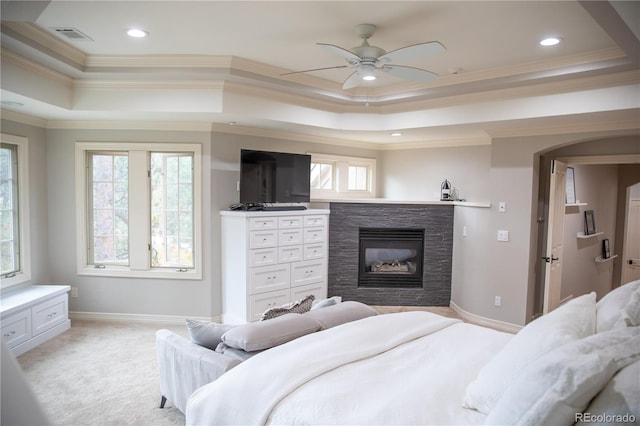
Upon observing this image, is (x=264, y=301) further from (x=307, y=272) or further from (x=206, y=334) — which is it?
(x=206, y=334)

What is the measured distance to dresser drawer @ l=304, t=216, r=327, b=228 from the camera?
5.04 meters

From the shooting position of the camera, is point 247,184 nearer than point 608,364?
No

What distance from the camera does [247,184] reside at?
468 cm

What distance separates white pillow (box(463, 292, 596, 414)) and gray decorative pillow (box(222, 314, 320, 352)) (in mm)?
1002

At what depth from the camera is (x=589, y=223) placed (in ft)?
19.7

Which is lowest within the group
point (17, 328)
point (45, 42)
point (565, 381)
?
point (17, 328)

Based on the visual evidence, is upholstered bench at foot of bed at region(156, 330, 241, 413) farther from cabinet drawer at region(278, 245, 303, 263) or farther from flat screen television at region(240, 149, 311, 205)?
flat screen television at region(240, 149, 311, 205)

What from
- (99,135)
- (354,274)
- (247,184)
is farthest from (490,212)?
(99,135)

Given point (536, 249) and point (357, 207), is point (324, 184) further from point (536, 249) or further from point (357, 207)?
point (536, 249)

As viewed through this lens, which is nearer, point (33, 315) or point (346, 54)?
point (346, 54)

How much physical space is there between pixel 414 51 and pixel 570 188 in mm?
4053

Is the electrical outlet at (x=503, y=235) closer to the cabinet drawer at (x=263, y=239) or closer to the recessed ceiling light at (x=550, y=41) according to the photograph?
the recessed ceiling light at (x=550, y=41)

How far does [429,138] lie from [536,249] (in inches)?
78.4

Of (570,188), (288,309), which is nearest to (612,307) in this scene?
(288,309)
